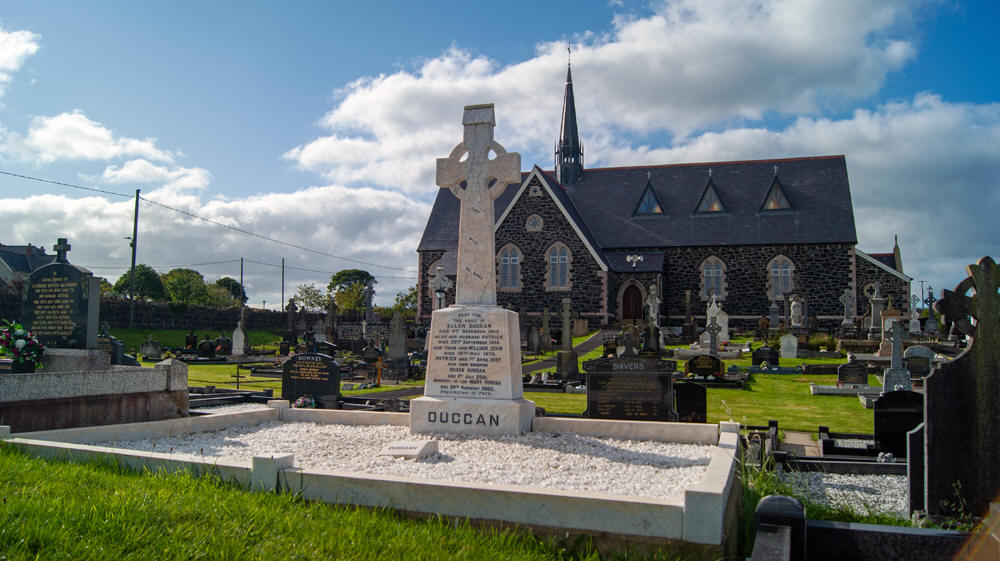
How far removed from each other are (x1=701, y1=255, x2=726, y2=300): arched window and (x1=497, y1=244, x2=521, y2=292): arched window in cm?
972

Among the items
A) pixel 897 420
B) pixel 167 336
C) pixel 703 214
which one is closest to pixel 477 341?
pixel 897 420

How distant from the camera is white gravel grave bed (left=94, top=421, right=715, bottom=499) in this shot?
229 inches

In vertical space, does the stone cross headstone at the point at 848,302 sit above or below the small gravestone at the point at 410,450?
above

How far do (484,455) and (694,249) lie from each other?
3105 centimetres

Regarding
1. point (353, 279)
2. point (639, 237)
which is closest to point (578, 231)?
point (639, 237)

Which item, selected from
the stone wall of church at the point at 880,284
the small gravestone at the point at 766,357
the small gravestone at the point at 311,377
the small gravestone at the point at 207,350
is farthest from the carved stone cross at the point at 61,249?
the stone wall of church at the point at 880,284

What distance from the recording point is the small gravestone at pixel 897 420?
28.3 feet

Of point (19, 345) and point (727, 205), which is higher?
point (727, 205)

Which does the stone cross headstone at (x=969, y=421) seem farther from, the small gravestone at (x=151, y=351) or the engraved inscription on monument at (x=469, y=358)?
the small gravestone at (x=151, y=351)

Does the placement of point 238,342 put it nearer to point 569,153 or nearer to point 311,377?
point 311,377

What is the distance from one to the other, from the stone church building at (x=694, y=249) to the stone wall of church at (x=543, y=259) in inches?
2.1

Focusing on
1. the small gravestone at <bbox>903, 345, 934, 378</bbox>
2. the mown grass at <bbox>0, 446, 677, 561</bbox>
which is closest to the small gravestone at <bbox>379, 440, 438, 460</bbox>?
the mown grass at <bbox>0, 446, 677, 561</bbox>

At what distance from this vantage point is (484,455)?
6945 millimetres

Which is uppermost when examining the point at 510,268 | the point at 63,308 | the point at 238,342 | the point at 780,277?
the point at 510,268
